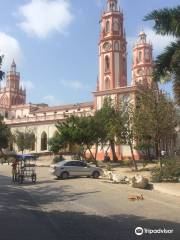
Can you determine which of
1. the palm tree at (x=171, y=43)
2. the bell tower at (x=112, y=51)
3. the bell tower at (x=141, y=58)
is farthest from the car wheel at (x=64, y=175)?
the bell tower at (x=141, y=58)

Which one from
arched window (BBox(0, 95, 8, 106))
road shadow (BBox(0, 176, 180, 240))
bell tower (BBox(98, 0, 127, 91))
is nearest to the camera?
road shadow (BBox(0, 176, 180, 240))

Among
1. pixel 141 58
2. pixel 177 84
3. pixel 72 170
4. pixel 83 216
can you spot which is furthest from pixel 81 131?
pixel 141 58

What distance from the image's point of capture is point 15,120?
8544 cm

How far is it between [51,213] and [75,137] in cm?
3303

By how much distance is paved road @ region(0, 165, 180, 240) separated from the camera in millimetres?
10789

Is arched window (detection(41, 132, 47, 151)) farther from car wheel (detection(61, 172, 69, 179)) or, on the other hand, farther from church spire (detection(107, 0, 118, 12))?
car wheel (detection(61, 172, 69, 179))

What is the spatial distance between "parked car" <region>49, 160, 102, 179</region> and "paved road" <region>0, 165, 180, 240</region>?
9.83 meters

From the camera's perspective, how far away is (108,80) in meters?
70.4

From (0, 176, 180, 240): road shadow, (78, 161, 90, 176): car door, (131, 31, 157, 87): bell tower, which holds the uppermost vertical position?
(131, 31, 157, 87): bell tower

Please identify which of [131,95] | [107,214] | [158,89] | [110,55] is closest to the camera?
[107,214]

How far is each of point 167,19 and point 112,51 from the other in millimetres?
49079

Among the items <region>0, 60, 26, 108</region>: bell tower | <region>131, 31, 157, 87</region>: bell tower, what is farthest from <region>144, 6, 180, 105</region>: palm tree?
<region>0, 60, 26, 108</region>: bell tower

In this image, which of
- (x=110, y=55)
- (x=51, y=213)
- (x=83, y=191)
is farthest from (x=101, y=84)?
(x=51, y=213)

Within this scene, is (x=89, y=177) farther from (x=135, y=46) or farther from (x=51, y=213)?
(x=135, y=46)
